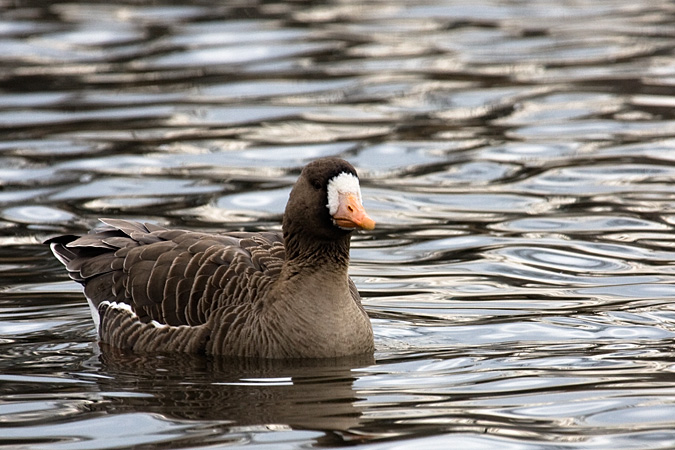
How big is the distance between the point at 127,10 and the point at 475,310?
59.0 feet

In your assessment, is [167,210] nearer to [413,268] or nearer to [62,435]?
[413,268]

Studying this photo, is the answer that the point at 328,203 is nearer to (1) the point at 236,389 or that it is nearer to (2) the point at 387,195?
(1) the point at 236,389

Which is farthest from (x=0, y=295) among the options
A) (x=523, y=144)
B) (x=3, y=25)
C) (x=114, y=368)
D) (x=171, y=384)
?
(x=3, y=25)

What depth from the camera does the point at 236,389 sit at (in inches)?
363

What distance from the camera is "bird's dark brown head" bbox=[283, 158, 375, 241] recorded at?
9.59m

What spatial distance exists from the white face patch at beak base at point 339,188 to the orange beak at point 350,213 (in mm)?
27

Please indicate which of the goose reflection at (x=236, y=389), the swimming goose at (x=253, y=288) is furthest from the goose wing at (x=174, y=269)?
the goose reflection at (x=236, y=389)

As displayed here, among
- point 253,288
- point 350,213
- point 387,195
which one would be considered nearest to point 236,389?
point 253,288

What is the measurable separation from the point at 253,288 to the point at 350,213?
1174 mm

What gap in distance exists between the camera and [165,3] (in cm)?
2802

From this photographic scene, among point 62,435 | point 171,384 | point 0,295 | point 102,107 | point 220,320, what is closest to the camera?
point 62,435

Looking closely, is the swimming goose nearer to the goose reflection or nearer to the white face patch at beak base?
→ the white face patch at beak base

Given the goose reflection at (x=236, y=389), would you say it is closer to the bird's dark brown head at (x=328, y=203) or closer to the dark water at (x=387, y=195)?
the dark water at (x=387, y=195)

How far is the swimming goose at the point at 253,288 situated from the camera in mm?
9844
